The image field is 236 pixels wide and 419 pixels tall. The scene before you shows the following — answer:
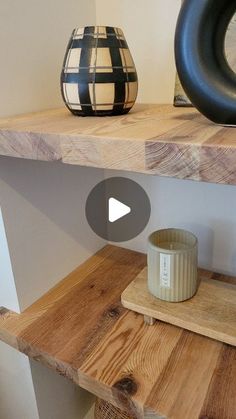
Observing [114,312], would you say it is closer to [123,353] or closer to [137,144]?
[123,353]

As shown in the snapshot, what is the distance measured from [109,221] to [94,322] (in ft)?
1.11

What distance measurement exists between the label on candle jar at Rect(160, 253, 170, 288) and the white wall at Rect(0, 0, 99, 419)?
0.26 meters

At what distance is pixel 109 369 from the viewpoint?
20.0 inches

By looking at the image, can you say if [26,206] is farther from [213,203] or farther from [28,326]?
[213,203]

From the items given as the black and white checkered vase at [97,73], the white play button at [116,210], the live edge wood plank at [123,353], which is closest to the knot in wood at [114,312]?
the live edge wood plank at [123,353]

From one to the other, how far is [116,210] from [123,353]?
1.36 feet

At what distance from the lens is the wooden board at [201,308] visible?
0.54 m

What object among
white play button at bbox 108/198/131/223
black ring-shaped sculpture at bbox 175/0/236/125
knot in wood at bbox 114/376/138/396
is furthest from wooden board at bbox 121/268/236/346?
black ring-shaped sculpture at bbox 175/0/236/125

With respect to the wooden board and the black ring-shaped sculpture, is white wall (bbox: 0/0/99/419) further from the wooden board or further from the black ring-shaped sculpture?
the black ring-shaped sculpture

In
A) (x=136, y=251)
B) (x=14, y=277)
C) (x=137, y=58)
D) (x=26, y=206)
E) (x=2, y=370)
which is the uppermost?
(x=137, y=58)

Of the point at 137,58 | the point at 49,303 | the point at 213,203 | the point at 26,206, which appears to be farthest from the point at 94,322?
the point at 137,58

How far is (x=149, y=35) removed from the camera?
0.67 meters

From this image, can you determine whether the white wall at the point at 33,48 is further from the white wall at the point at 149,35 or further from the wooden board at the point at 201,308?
the wooden board at the point at 201,308

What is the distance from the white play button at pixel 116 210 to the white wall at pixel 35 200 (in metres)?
0.10
